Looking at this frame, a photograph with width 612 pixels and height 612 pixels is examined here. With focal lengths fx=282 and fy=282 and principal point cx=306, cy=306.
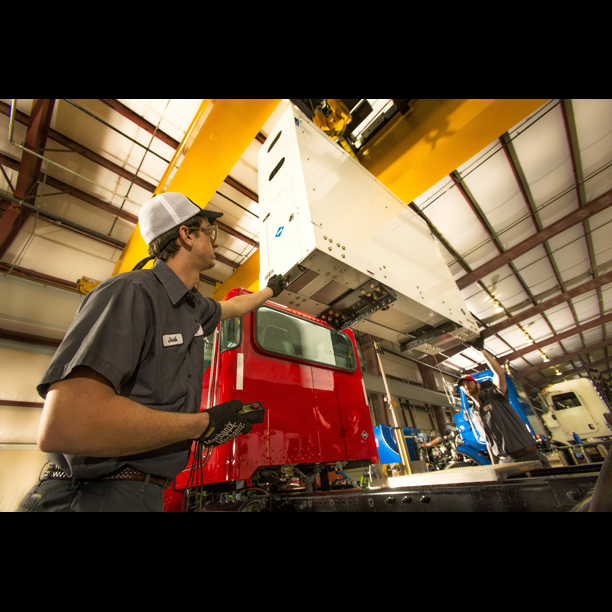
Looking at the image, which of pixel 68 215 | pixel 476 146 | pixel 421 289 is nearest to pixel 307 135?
pixel 421 289

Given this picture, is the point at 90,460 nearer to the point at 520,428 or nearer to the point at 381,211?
the point at 381,211

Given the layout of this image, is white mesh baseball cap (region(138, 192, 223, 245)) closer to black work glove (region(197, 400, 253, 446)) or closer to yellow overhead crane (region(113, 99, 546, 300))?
black work glove (region(197, 400, 253, 446))

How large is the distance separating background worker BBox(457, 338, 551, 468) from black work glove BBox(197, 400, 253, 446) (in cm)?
349

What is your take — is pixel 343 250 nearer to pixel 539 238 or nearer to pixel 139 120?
pixel 139 120

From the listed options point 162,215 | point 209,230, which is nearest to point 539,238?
point 209,230

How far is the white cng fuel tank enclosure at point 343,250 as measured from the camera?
190 centimetres

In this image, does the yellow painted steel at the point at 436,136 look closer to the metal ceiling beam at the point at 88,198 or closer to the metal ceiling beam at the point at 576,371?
the metal ceiling beam at the point at 88,198

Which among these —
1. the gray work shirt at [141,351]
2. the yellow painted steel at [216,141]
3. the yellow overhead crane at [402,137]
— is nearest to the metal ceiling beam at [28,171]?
the yellow painted steel at [216,141]

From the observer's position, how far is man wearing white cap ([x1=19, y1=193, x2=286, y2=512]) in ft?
2.58

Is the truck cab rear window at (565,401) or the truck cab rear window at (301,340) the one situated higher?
the truck cab rear window at (565,401)

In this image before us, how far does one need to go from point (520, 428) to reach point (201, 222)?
4.68 metres

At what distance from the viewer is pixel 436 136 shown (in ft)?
8.91

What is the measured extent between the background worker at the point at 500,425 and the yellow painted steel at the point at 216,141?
3.91 meters
